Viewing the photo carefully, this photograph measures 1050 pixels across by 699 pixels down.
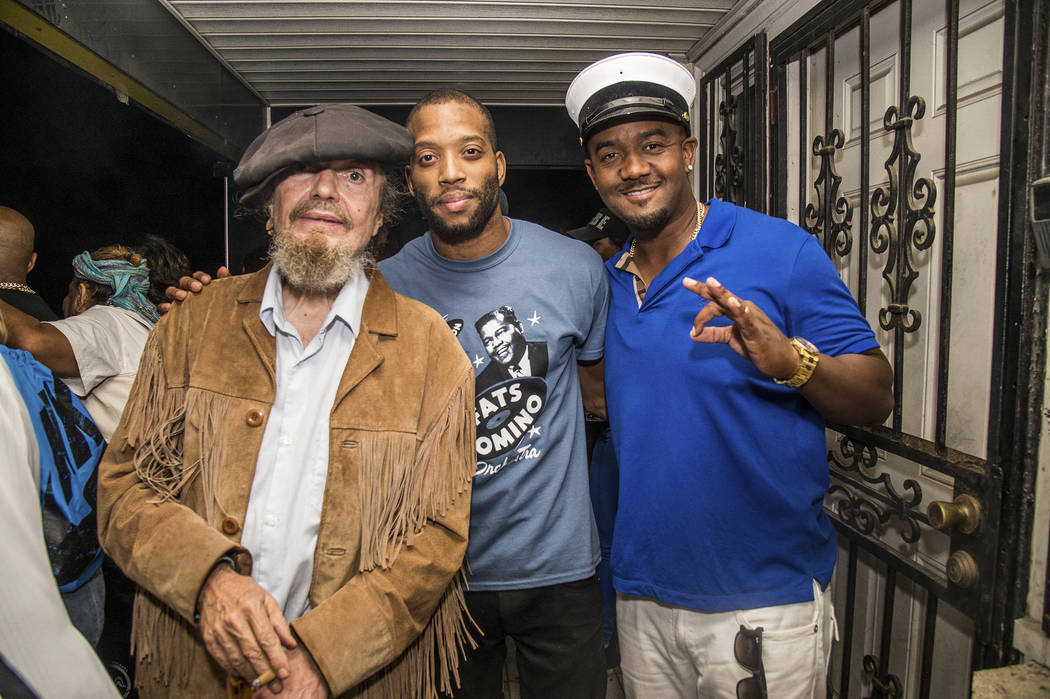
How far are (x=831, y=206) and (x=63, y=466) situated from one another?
2.76m

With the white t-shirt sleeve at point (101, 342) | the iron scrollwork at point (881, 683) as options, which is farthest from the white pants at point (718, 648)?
the white t-shirt sleeve at point (101, 342)

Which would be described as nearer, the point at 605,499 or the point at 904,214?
the point at 904,214

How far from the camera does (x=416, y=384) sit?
144 centimetres

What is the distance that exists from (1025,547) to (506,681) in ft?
8.97

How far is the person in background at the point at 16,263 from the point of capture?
2426 mm

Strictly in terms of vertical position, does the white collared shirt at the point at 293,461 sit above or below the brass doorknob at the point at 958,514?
above

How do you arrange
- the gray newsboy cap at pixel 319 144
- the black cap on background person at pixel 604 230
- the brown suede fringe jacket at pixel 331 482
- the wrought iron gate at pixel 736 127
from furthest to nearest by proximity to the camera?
1. the black cap on background person at pixel 604 230
2. the wrought iron gate at pixel 736 127
3. the gray newsboy cap at pixel 319 144
4. the brown suede fringe jacket at pixel 331 482

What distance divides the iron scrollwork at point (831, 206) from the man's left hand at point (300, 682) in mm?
2255

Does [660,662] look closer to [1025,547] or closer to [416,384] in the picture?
[1025,547]

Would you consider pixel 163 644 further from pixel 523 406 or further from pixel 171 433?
pixel 523 406

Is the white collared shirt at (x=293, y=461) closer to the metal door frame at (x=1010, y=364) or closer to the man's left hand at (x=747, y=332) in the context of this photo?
the man's left hand at (x=747, y=332)

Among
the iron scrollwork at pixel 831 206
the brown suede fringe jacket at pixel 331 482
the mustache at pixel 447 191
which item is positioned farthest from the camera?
the iron scrollwork at pixel 831 206

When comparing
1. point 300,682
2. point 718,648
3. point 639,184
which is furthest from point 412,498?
point 639,184

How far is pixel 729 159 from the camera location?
3.42 metres
